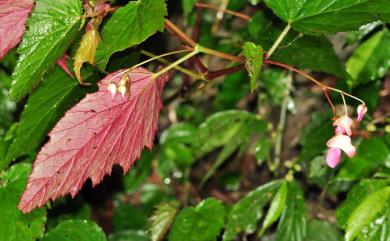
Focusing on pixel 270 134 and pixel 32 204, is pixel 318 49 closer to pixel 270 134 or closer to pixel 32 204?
pixel 270 134

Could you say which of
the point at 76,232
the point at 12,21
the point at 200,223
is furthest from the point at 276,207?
the point at 12,21

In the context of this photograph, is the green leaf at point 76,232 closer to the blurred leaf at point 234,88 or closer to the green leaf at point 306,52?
the green leaf at point 306,52

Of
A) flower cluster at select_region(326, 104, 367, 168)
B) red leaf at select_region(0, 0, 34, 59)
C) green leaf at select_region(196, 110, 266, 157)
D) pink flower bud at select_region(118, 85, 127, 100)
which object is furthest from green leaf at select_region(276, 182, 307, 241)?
red leaf at select_region(0, 0, 34, 59)

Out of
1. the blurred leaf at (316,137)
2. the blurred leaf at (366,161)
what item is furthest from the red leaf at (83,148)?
the blurred leaf at (366,161)

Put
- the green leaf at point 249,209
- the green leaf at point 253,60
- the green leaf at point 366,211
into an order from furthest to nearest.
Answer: the green leaf at point 249,209 < the green leaf at point 366,211 < the green leaf at point 253,60

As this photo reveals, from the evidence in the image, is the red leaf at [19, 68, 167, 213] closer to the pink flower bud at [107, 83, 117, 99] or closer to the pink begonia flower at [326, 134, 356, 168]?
the pink flower bud at [107, 83, 117, 99]

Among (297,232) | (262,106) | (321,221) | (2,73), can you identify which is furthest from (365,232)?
(2,73)
